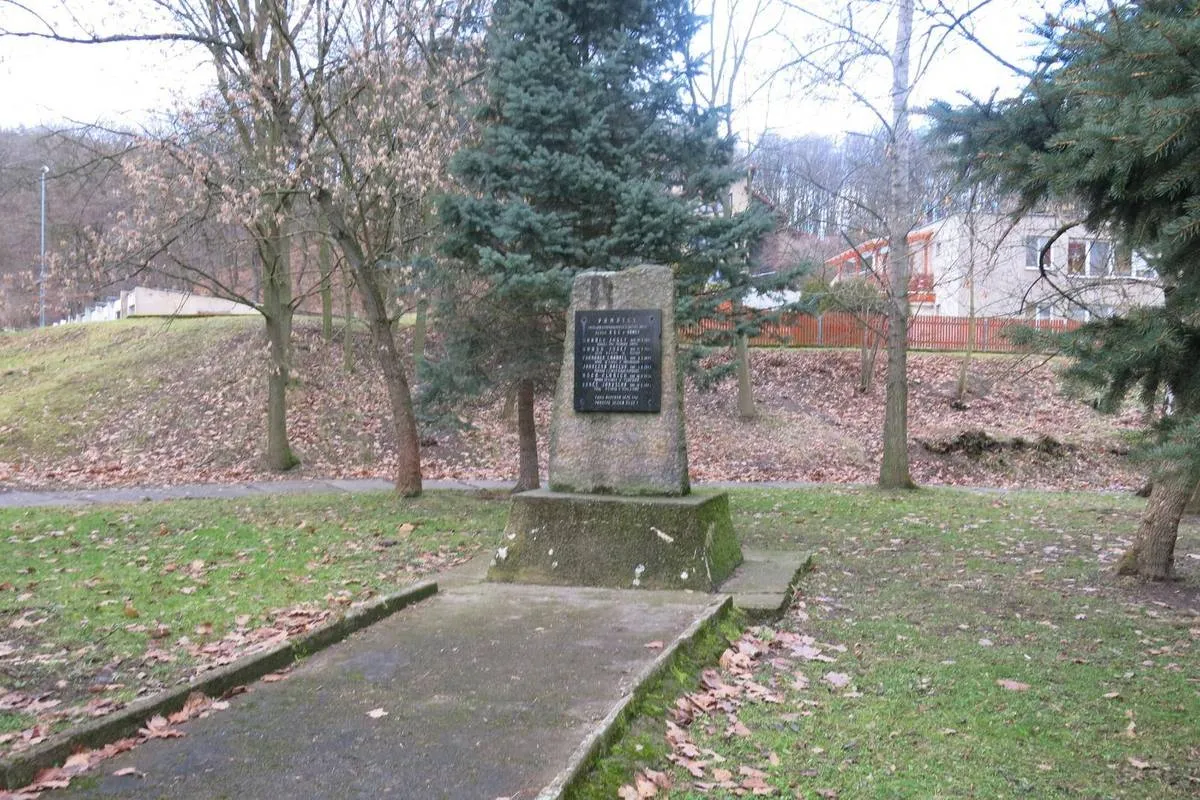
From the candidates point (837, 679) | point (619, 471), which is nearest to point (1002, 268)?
point (619, 471)

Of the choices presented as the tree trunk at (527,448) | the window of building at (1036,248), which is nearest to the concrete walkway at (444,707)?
the window of building at (1036,248)

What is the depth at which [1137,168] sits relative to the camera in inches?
187

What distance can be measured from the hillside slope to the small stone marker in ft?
31.2

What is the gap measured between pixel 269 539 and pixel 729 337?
6069 millimetres

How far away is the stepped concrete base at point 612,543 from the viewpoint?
295 inches

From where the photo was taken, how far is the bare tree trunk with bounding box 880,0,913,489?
14766 millimetres

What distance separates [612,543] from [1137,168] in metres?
4.52

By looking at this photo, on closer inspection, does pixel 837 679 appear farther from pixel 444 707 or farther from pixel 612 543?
pixel 612 543

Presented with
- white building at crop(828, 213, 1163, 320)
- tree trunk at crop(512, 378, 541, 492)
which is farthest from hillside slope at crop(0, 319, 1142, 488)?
tree trunk at crop(512, 378, 541, 492)

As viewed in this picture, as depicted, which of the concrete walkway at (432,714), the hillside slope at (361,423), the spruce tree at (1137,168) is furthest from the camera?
the hillside slope at (361,423)

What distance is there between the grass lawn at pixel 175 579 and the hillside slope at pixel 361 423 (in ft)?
18.6

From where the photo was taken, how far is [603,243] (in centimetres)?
1173

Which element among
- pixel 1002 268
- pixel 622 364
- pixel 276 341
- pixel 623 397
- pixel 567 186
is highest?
pixel 1002 268

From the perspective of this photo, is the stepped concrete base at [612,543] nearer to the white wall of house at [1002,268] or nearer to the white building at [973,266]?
the white wall of house at [1002,268]
